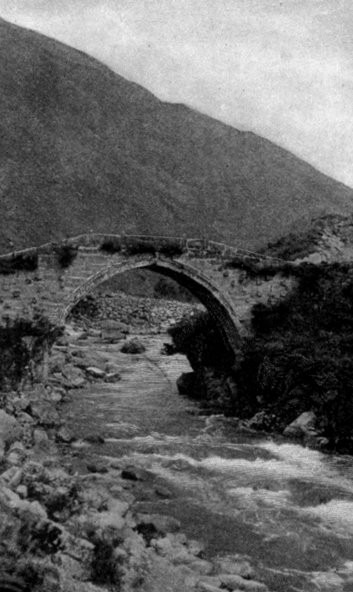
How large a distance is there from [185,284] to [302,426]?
215 inches

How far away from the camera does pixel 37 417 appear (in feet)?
43.3

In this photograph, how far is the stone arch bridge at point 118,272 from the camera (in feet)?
50.3

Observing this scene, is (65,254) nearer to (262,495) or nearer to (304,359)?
(304,359)

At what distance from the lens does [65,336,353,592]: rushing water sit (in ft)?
27.0

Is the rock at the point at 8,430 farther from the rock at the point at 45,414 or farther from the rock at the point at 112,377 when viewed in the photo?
the rock at the point at 112,377

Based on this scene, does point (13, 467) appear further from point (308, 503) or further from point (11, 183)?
point (11, 183)

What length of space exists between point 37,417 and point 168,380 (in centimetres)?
687

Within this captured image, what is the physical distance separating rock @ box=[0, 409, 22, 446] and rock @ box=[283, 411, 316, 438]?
18.6 feet

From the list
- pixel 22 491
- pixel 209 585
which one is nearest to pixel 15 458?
pixel 22 491

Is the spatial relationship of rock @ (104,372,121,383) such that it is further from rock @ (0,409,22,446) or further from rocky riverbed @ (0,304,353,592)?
rock @ (0,409,22,446)

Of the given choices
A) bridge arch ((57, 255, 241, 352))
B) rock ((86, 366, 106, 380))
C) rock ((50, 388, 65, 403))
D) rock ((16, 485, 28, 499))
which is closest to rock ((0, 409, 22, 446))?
rock ((16, 485, 28, 499))

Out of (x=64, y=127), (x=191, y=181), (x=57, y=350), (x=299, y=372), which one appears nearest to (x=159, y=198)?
(x=191, y=181)

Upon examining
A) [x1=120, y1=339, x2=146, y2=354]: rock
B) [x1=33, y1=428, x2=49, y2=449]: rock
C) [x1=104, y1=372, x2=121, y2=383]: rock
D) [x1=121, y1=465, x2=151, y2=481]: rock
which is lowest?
[x1=121, y1=465, x2=151, y2=481]: rock

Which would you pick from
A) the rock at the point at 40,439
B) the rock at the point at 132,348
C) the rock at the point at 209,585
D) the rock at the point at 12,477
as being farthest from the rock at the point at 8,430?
the rock at the point at 132,348
